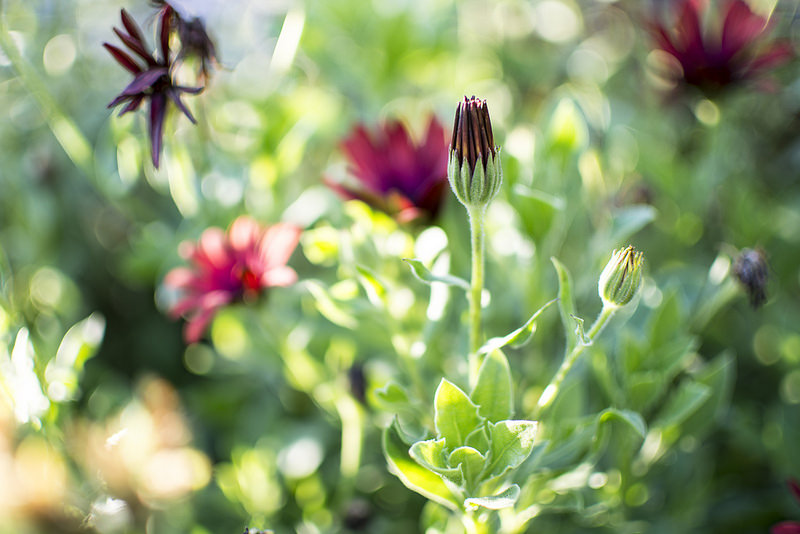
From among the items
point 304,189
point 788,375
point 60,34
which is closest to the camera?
point 788,375

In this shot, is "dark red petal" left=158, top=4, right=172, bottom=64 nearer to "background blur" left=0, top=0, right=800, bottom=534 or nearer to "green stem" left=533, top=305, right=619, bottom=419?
"background blur" left=0, top=0, right=800, bottom=534

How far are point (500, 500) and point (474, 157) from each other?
154mm

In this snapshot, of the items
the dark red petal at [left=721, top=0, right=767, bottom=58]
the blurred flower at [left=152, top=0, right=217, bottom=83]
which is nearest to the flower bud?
the blurred flower at [left=152, top=0, right=217, bottom=83]

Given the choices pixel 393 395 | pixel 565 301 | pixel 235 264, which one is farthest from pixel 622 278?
pixel 235 264

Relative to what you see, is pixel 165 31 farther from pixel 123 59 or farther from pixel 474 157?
pixel 474 157

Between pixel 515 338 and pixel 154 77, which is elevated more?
pixel 154 77

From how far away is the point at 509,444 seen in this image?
12.5 inches

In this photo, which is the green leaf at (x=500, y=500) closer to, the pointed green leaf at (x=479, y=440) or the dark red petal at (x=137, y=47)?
the pointed green leaf at (x=479, y=440)

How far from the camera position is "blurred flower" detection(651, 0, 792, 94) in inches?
21.0

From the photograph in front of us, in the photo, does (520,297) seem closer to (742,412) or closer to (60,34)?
(742,412)

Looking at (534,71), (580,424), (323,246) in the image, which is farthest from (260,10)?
(580,424)

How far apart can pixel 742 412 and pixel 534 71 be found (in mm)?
429

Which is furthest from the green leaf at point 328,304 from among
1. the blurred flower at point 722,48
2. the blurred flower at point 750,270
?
the blurred flower at point 722,48

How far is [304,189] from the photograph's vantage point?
2.09 ft
